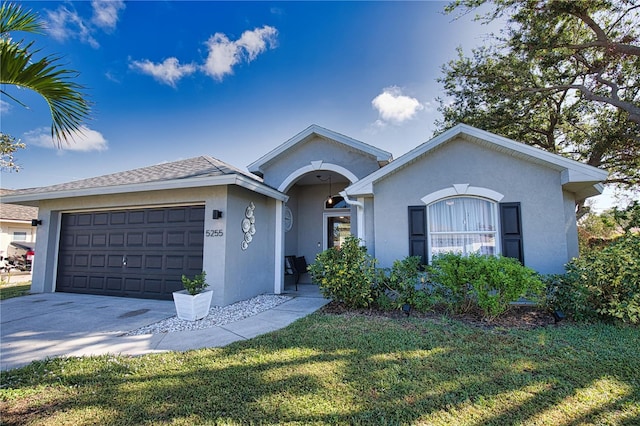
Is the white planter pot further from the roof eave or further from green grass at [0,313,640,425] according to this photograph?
the roof eave

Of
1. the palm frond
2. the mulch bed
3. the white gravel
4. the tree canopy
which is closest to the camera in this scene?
the palm frond

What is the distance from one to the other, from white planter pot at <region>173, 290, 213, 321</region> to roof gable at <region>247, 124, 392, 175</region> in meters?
4.93

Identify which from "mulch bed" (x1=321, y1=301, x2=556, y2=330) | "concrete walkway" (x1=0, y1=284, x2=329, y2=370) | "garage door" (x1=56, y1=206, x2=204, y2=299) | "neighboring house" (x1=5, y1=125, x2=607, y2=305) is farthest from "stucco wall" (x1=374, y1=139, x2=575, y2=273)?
"garage door" (x1=56, y1=206, x2=204, y2=299)

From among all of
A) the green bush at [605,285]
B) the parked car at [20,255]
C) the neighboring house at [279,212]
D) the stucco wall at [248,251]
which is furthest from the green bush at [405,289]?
the parked car at [20,255]

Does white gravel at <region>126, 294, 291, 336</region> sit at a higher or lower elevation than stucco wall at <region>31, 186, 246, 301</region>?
lower

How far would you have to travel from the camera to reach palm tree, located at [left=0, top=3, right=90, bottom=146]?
9.23 feet

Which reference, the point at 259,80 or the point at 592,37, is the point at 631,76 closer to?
the point at 592,37

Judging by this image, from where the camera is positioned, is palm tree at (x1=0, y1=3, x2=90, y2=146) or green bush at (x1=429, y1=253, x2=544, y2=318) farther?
green bush at (x1=429, y1=253, x2=544, y2=318)

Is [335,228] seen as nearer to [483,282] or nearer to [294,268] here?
[294,268]

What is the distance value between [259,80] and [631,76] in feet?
47.0

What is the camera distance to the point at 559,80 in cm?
1214

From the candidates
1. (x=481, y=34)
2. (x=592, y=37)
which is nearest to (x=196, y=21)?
(x=481, y=34)

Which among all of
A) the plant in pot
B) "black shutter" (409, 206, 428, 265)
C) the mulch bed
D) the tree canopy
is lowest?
the mulch bed

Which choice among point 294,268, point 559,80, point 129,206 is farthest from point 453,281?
point 559,80
